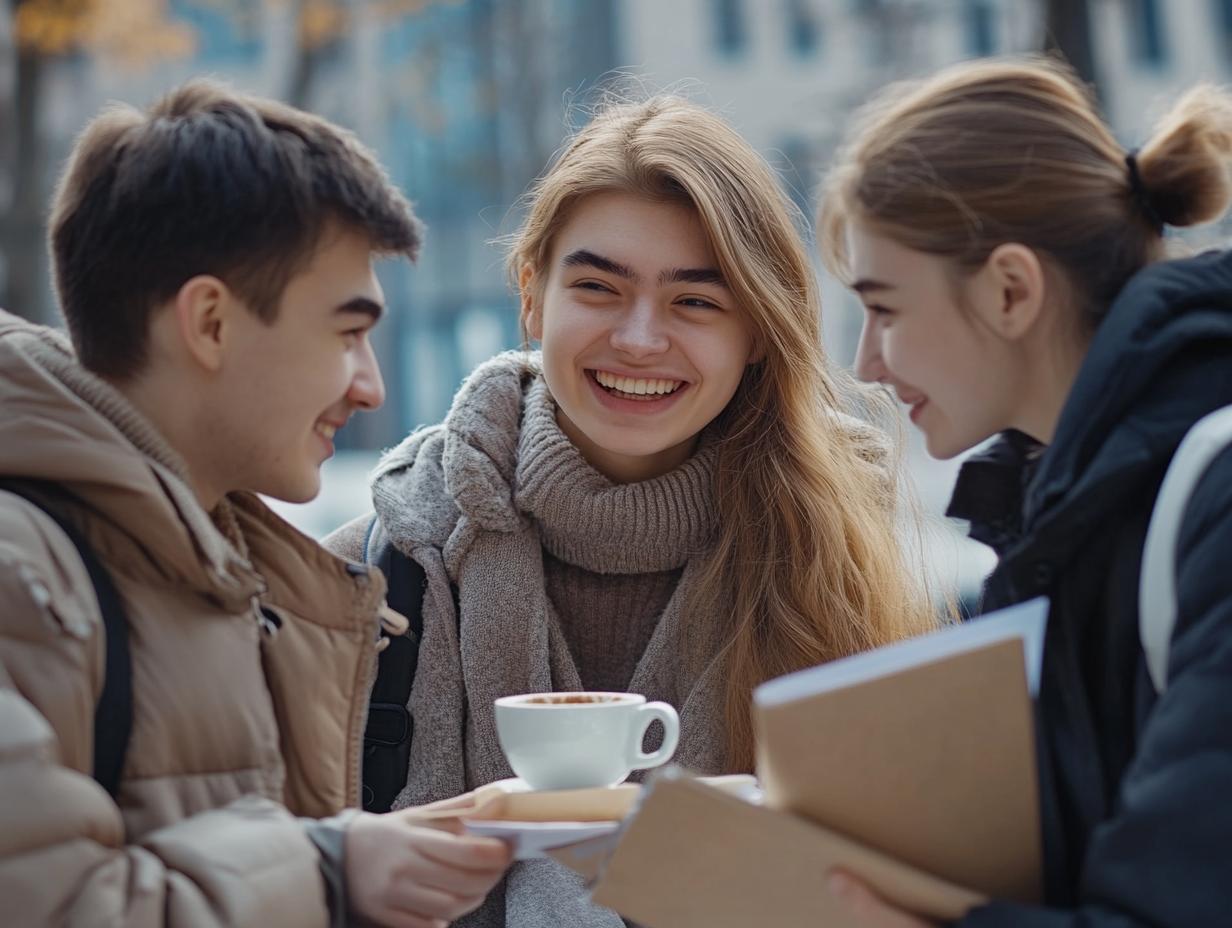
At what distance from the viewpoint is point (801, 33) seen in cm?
1602

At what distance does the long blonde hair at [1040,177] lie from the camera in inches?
81.3

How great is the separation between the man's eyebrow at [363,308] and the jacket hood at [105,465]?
314 mm

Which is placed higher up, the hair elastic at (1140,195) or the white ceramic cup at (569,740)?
the hair elastic at (1140,195)

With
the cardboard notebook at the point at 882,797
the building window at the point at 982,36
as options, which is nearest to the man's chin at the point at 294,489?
the cardboard notebook at the point at 882,797

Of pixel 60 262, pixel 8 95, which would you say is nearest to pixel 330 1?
pixel 8 95

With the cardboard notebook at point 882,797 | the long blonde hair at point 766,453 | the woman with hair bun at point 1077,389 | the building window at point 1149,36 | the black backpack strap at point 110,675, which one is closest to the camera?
the woman with hair bun at point 1077,389

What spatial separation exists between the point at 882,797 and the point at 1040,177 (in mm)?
833

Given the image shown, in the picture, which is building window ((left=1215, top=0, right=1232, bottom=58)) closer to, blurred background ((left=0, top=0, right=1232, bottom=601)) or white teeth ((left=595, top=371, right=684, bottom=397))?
blurred background ((left=0, top=0, right=1232, bottom=601))

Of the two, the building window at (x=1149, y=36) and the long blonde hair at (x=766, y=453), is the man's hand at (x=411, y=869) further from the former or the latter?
the building window at (x=1149, y=36)

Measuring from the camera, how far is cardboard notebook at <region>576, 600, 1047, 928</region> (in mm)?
1775

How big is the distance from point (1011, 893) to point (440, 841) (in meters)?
0.70

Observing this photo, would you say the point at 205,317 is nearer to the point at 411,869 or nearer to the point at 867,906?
the point at 411,869

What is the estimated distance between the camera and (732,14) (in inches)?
632

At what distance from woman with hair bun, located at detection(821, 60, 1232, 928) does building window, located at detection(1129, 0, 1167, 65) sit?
50.7ft
